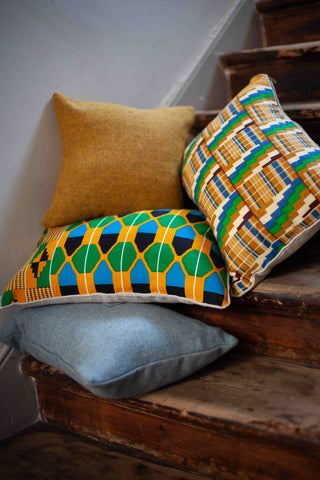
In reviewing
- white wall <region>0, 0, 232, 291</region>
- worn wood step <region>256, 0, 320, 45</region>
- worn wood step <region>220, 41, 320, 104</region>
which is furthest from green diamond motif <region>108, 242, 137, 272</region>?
worn wood step <region>256, 0, 320, 45</region>

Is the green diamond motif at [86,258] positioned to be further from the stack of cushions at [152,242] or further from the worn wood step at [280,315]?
the worn wood step at [280,315]

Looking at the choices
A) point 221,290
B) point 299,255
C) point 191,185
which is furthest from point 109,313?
point 299,255

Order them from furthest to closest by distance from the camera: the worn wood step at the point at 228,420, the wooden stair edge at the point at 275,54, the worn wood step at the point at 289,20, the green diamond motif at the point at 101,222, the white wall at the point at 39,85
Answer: the worn wood step at the point at 289,20, the wooden stair edge at the point at 275,54, the white wall at the point at 39,85, the green diamond motif at the point at 101,222, the worn wood step at the point at 228,420

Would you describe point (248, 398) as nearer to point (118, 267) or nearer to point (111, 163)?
point (118, 267)

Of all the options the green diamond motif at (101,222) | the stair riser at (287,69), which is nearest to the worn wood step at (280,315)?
the green diamond motif at (101,222)

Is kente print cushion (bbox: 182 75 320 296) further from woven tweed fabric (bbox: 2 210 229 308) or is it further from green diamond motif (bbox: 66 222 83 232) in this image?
green diamond motif (bbox: 66 222 83 232)

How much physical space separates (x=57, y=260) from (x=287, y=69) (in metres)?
1.07

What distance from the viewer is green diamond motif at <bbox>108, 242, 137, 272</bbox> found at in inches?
34.9

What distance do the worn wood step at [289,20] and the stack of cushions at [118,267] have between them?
766mm

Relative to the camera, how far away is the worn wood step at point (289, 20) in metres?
1.61

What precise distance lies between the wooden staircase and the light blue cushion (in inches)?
1.7

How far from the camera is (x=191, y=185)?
102 cm

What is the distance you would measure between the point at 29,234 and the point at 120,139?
14.6 inches

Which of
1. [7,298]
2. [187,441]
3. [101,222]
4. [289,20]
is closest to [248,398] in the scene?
[187,441]
